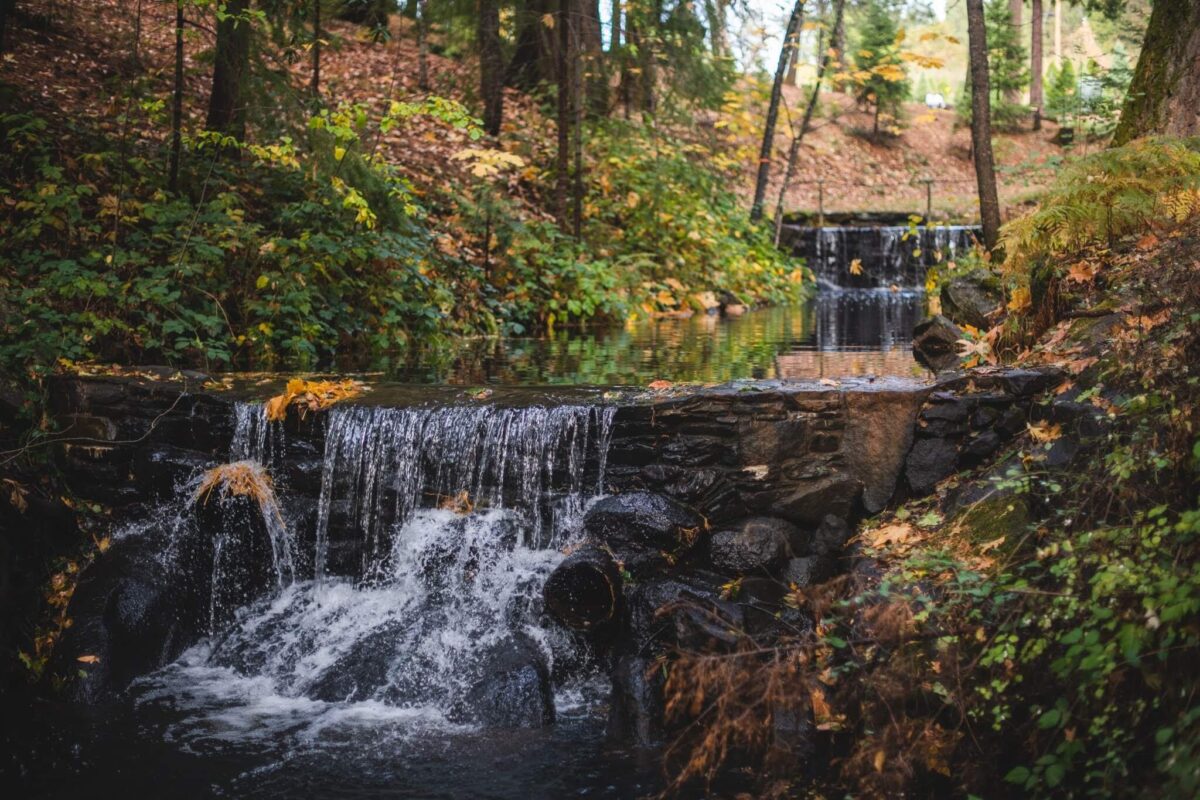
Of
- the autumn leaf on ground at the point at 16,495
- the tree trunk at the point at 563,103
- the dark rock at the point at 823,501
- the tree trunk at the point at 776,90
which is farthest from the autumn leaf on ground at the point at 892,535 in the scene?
the tree trunk at the point at 776,90

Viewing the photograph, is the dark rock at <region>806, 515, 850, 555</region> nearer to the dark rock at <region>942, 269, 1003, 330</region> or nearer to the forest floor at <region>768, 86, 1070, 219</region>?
the dark rock at <region>942, 269, 1003, 330</region>

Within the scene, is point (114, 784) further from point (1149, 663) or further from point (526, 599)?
point (1149, 663)

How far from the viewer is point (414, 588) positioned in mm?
6227

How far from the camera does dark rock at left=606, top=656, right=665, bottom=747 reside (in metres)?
4.89

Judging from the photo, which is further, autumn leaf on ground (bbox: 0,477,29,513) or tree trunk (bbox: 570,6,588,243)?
tree trunk (bbox: 570,6,588,243)

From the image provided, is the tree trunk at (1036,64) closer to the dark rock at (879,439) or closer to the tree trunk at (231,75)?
the tree trunk at (231,75)

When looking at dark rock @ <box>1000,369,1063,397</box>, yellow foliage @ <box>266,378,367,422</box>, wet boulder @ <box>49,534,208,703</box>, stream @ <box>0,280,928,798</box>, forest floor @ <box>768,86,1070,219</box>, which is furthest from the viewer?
forest floor @ <box>768,86,1070,219</box>

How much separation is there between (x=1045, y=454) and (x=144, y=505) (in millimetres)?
5661

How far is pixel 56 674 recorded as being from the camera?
571cm

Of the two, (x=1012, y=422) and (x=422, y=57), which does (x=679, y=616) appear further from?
(x=422, y=57)

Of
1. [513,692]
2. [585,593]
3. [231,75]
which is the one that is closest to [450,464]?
[585,593]

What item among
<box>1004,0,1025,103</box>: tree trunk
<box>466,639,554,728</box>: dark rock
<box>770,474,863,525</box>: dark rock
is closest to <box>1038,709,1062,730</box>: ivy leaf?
<box>770,474,863,525</box>: dark rock

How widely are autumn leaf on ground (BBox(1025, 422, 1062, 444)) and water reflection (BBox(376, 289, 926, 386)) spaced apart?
2102 millimetres

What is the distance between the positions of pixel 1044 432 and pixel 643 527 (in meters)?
2.25
